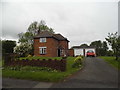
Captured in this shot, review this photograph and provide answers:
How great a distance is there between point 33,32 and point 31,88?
46.2 m

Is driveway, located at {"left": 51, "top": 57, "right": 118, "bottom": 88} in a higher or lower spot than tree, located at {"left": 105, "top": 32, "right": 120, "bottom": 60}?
lower

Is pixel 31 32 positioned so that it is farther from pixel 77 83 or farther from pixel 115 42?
pixel 77 83

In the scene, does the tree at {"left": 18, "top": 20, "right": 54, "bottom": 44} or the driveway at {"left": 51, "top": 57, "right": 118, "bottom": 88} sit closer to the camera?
the driveway at {"left": 51, "top": 57, "right": 118, "bottom": 88}

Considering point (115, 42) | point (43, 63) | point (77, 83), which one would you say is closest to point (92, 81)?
point (77, 83)

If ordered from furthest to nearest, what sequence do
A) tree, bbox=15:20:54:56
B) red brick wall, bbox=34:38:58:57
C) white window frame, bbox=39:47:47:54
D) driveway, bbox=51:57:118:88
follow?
tree, bbox=15:20:54:56 → white window frame, bbox=39:47:47:54 → red brick wall, bbox=34:38:58:57 → driveway, bbox=51:57:118:88

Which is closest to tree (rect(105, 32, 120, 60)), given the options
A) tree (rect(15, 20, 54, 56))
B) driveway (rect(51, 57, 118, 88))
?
driveway (rect(51, 57, 118, 88))

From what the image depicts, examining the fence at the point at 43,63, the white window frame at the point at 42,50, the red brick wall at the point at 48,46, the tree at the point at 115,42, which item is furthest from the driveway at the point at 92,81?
the white window frame at the point at 42,50

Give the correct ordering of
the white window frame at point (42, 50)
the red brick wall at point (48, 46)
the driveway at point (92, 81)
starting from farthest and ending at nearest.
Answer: the white window frame at point (42, 50)
the red brick wall at point (48, 46)
the driveway at point (92, 81)

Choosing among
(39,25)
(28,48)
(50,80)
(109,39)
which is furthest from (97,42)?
(50,80)

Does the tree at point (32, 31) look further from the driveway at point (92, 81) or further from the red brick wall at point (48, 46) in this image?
the driveway at point (92, 81)

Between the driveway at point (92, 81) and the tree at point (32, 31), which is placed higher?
the tree at point (32, 31)

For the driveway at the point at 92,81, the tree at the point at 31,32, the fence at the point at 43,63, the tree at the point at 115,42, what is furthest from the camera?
the tree at the point at 31,32

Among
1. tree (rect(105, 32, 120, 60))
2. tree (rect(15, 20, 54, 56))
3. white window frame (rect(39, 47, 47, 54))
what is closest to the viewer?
tree (rect(105, 32, 120, 60))

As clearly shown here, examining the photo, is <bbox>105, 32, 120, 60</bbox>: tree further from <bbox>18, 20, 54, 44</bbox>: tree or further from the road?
<bbox>18, 20, 54, 44</bbox>: tree
